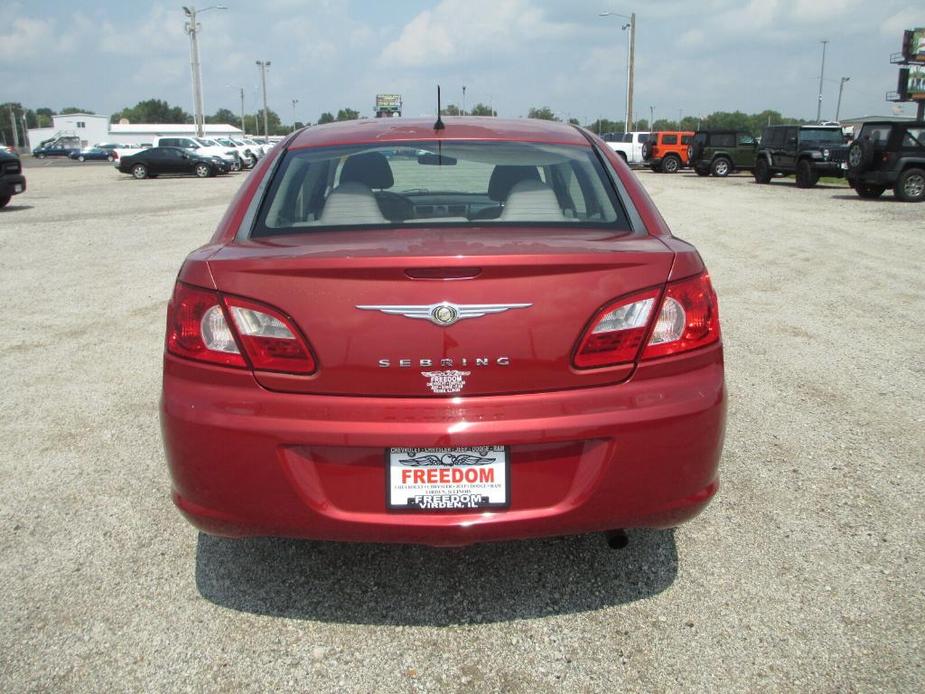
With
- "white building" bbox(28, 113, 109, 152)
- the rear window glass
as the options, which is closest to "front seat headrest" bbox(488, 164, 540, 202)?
the rear window glass

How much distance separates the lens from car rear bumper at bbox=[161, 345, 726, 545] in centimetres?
231

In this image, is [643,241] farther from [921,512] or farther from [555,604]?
[921,512]

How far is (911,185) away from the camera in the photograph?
18672 millimetres

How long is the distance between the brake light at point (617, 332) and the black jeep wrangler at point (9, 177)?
18.4 m

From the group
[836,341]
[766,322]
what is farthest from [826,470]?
[766,322]

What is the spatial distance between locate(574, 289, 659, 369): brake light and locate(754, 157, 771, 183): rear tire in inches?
1071

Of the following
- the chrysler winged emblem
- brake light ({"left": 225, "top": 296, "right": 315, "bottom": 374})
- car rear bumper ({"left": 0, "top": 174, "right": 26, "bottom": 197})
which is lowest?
car rear bumper ({"left": 0, "top": 174, "right": 26, "bottom": 197})

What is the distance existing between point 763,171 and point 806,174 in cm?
294

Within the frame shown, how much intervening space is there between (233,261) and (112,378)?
3.41m

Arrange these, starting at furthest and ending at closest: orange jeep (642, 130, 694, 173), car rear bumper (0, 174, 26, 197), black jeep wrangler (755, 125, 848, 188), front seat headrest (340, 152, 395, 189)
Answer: orange jeep (642, 130, 694, 173)
black jeep wrangler (755, 125, 848, 188)
car rear bumper (0, 174, 26, 197)
front seat headrest (340, 152, 395, 189)

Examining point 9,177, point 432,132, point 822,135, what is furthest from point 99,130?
point 432,132

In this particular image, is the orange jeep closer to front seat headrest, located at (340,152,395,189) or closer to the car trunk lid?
front seat headrest, located at (340,152,395,189)

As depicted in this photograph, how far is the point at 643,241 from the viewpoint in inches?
104

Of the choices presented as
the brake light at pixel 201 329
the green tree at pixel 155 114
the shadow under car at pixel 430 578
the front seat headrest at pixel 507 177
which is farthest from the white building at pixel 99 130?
the brake light at pixel 201 329
